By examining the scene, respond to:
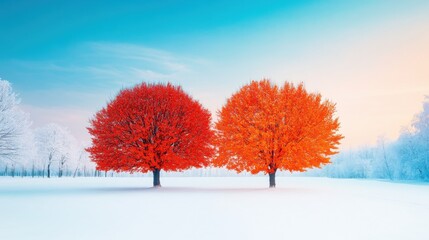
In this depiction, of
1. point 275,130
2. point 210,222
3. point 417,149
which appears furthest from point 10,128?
point 417,149

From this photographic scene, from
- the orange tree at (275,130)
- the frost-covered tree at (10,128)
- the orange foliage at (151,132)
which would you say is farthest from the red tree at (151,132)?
the frost-covered tree at (10,128)

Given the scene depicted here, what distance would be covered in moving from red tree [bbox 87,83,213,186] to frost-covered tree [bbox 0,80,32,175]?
15.5m

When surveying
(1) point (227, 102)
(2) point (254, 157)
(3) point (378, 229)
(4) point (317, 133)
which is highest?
(1) point (227, 102)

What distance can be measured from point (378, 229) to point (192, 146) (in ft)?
99.4

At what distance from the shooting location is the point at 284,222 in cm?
1795

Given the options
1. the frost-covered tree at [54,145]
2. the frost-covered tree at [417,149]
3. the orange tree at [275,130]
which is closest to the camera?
the orange tree at [275,130]

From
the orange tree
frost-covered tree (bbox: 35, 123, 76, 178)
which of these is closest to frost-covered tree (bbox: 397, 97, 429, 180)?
the orange tree

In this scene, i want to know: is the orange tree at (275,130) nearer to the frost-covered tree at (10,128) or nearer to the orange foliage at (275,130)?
the orange foliage at (275,130)

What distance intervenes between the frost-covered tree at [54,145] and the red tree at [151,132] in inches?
2312

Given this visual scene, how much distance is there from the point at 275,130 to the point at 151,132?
48.5 feet

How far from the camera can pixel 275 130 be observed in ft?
138

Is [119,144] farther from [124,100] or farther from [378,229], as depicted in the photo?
[378,229]

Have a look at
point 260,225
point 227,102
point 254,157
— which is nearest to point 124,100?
point 227,102

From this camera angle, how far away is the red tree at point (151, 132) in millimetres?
43094
